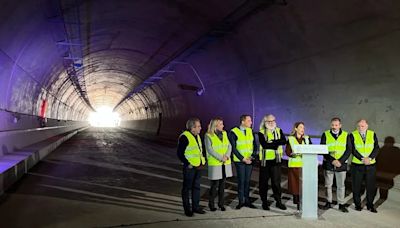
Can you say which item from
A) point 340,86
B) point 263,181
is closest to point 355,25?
point 340,86

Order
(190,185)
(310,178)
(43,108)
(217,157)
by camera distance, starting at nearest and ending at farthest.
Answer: (310,178) < (190,185) < (217,157) < (43,108)

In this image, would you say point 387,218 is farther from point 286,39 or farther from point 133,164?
point 133,164

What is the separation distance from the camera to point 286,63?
40.7ft

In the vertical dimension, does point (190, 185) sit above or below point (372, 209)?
above

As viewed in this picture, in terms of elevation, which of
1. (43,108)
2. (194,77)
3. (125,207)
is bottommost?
(125,207)

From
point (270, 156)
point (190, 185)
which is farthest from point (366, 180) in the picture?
point (190, 185)

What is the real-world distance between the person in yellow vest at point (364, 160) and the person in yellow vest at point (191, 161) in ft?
9.56

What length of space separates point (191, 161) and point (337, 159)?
280 cm

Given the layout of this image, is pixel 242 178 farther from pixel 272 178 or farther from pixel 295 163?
pixel 295 163

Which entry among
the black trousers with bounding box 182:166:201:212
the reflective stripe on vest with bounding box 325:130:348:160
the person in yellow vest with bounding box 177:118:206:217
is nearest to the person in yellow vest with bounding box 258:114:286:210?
the reflective stripe on vest with bounding box 325:130:348:160

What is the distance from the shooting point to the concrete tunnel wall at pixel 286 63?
28.4 feet

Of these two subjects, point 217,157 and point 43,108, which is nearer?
point 217,157

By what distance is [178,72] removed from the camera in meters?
21.8

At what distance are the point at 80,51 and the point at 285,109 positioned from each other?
30.9ft
